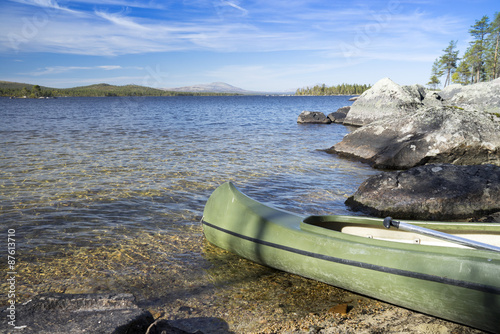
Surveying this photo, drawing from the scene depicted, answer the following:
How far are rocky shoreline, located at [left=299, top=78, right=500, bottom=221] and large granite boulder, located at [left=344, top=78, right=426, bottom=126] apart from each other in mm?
3454

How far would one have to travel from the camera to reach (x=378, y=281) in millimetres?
3936

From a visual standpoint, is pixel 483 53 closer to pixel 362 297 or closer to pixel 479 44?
pixel 479 44

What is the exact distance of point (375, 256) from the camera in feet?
12.9

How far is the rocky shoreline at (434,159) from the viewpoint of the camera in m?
6.97

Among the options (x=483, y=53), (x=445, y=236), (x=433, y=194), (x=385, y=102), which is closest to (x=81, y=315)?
(x=445, y=236)

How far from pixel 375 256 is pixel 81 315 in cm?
304

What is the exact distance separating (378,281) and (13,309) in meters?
3.68

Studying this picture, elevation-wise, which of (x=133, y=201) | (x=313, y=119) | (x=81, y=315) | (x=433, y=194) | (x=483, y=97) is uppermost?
(x=483, y=97)

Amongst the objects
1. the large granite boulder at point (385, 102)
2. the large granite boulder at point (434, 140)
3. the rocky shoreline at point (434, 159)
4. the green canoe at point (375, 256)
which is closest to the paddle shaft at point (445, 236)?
the green canoe at point (375, 256)

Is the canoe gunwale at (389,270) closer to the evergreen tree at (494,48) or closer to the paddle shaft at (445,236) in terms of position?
the paddle shaft at (445,236)

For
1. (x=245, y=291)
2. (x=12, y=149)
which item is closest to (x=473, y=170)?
(x=245, y=291)

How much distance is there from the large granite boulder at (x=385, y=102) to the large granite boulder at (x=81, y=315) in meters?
23.1

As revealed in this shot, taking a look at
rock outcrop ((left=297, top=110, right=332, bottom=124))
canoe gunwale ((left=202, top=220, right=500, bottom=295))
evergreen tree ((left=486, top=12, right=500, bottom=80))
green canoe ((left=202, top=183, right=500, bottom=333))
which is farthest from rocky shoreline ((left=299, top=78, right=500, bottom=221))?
evergreen tree ((left=486, top=12, right=500, bottom=80))

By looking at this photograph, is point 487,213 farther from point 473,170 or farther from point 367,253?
point 367,253
